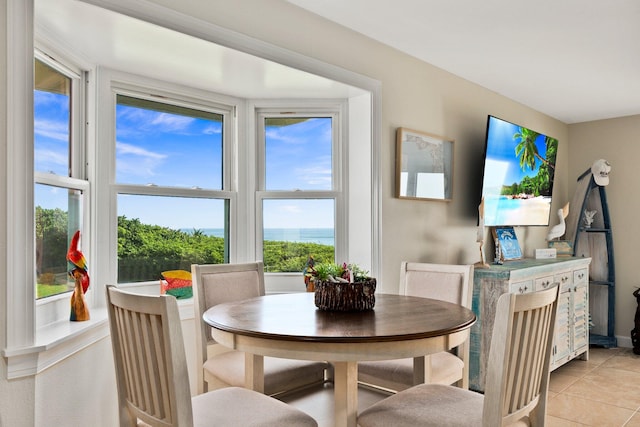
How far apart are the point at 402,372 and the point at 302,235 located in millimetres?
1342

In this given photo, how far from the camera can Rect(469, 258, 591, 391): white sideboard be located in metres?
3.38

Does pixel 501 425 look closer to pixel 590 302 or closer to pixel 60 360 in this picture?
pixel 60 360

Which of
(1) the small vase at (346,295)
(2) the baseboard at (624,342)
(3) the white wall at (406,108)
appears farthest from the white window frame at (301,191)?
(2) the baseboard at (624,342)

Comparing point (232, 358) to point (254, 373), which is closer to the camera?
point (254, 373)

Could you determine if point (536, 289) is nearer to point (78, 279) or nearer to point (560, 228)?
point (560, 228)

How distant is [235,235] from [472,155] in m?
2.11

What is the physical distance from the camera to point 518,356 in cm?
153

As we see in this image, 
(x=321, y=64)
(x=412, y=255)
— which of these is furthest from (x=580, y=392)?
(x=321, y=64)

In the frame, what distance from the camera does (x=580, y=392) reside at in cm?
364

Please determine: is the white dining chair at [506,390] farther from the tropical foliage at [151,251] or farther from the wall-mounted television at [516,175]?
the wall-mounted television at [516,175]

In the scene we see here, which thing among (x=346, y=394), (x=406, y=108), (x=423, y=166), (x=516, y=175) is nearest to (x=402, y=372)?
(x=346, y=394)

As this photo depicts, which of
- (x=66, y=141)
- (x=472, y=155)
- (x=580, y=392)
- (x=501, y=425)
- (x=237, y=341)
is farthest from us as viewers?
(x=472, y=155)

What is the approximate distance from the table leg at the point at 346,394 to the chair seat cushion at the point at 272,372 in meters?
0.58

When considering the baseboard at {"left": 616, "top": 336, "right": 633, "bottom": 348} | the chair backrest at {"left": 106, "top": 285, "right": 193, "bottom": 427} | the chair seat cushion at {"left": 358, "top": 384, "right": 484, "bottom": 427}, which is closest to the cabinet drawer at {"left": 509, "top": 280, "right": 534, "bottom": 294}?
the chair seat cushion at {"left": 358, "top": 384, "right": 484, "bottom": 427}
